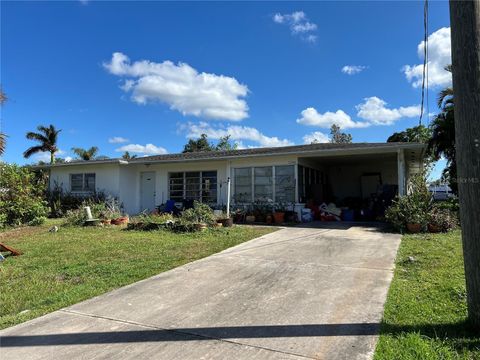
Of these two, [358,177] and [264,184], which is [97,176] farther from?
[358,177]

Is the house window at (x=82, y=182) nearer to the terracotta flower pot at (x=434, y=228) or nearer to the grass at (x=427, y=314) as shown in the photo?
the terracotta flower pot at (x=434, y=228)

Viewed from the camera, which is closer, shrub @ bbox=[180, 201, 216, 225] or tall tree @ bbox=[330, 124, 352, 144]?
shrub @ bbox=[180, 201, 216, 225]

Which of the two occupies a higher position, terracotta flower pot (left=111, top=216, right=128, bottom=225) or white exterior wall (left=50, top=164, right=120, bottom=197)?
white exterior wall (left=50, top=164, right=120, bottom=197)

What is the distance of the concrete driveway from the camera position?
11.1ft

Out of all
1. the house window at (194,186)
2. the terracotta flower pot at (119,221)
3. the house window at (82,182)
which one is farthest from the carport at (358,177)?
the house window at (82,182)

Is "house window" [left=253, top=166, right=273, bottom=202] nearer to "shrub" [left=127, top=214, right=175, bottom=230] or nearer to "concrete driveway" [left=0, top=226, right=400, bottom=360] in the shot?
"shrub" [left=127, top=214, right=175, bottom=230]

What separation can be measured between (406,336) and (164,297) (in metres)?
2.98

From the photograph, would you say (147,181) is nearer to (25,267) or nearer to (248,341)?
(25,267)

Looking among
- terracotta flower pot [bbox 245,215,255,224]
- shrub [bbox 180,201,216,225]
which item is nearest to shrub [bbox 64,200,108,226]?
shrub [bbox 180,201,216,225]

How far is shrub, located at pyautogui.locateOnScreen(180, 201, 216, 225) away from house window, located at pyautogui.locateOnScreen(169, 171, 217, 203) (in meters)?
5.47

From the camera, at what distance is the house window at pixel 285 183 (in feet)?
49.9

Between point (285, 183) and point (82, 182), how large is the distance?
38.5 ft

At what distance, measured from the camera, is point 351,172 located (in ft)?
70.2

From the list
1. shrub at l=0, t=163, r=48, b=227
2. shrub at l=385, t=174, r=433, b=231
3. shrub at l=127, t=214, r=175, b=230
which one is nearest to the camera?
shrub at l=385, t=174, r=433, b=231
